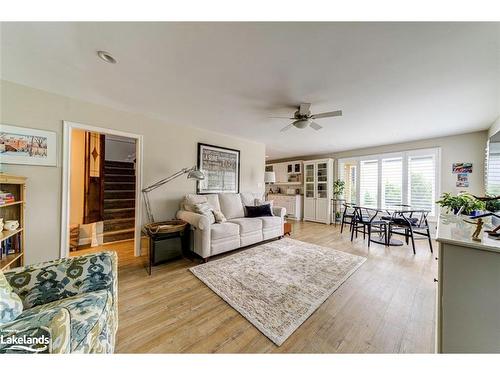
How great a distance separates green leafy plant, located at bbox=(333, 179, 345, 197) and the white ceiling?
2.87 meters

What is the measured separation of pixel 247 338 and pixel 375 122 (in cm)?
356

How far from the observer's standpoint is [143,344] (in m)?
1.29

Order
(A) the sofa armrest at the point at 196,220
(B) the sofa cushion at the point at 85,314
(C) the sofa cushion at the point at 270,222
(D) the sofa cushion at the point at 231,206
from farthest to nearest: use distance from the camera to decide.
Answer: (D) the sofa cushion at the point at 231,206, (C) the sofa cushion at the point at 270,222, (A) the sofa armrest at the point at 196,220, (B) the sofa cushion at the point at 85,314

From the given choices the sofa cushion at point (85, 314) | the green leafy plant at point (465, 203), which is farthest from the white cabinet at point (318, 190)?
the sofa cushion at point (85, 314)

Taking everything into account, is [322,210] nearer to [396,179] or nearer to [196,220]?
[396,179]

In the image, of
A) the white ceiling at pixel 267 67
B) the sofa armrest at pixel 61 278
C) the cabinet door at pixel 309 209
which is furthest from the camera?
the cabinet door at pixel 309 209

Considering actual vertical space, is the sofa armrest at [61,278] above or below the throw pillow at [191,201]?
below

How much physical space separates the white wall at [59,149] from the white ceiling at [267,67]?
0.18 meters

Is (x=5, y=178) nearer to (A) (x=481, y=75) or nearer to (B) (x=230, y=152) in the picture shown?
(B) (x=230, y=152)

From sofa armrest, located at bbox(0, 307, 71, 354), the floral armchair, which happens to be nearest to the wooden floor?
the floral armchair

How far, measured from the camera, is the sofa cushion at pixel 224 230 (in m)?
2.72

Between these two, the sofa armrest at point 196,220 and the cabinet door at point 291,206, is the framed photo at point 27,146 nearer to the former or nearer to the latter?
the sofa armrest at point 196,220
